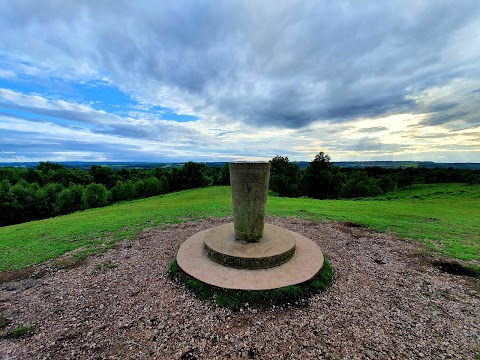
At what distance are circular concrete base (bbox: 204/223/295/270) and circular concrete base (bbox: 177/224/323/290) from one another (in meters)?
0.18

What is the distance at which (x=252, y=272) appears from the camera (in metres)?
7.22

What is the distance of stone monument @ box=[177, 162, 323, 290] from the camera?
6854 millimetres

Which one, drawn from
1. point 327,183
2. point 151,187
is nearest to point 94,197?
point 151,187

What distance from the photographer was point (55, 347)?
4695mm

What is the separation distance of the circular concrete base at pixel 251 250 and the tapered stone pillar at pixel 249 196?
443 millimetres

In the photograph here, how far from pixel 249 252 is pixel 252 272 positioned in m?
0.81

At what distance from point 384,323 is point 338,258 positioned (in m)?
3.65

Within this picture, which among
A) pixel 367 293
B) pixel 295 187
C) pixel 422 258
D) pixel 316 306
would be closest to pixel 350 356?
pixel 316 306

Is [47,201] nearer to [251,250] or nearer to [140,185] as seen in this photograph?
[140,185]

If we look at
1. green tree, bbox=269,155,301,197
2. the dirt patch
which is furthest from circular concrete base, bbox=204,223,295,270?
green tree, bbox=269,155,301,197

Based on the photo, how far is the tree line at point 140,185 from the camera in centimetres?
4512

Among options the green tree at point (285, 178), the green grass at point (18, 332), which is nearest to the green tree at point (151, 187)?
the green tree at point (285, 178)

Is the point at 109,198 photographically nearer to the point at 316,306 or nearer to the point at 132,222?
the point at 132,222

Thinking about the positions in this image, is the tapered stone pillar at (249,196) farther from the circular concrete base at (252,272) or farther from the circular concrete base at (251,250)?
the circular concrete base at (252,272)
